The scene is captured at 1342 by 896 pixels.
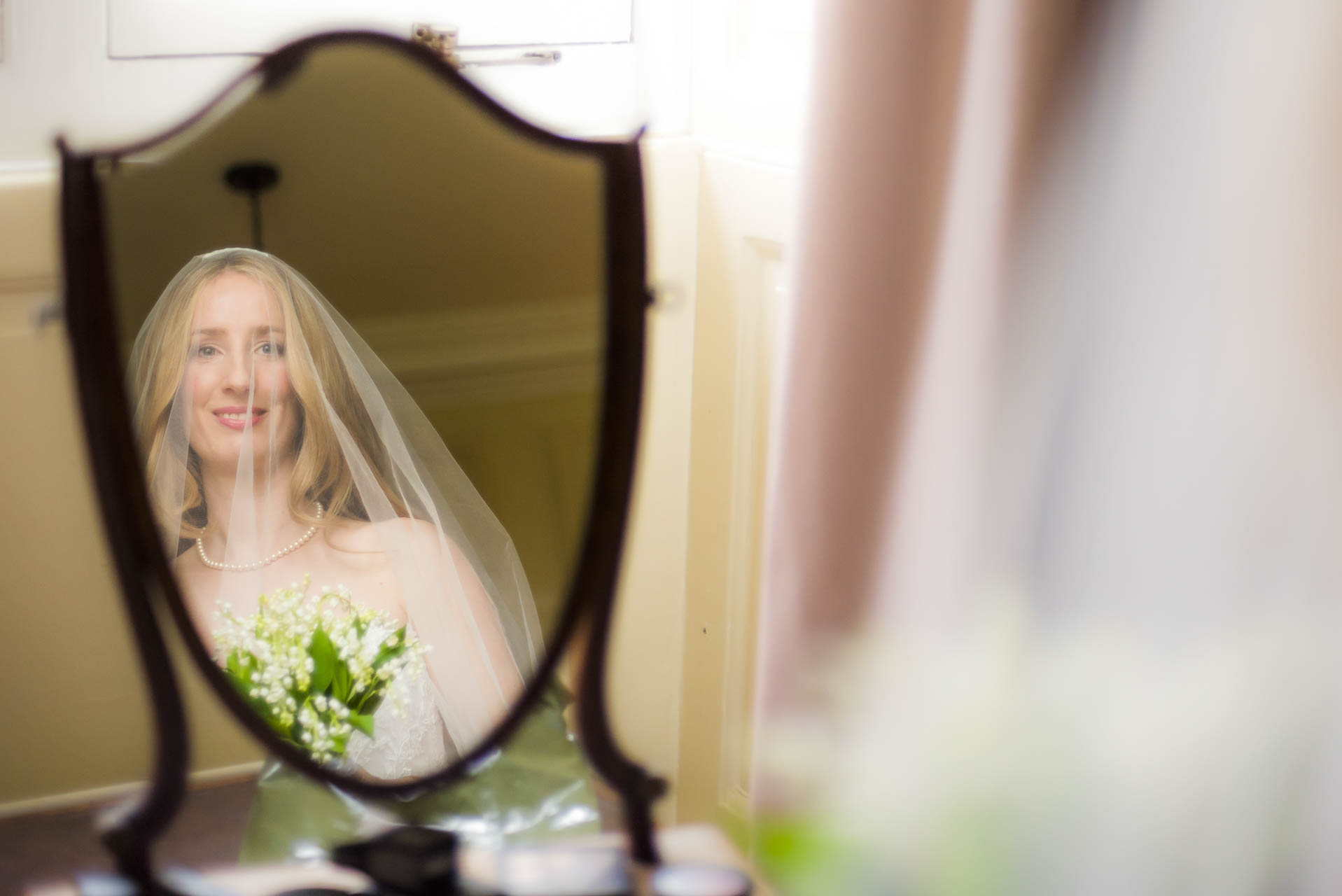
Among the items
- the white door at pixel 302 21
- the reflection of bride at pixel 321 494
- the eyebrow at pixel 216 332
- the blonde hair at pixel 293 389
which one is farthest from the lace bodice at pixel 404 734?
the white door at pixel 302 21

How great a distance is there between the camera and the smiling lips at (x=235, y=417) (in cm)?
77

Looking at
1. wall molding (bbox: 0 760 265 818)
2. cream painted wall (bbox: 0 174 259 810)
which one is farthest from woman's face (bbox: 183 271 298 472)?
wall molding (bbox: 0 760 265 818)

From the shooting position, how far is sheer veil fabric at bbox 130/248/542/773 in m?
0.77

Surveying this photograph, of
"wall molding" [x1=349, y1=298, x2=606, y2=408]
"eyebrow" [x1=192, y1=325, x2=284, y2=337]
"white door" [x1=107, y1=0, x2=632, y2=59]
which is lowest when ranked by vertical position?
"wall molding" [x1=349, y1=298, x2=606, y2=408]

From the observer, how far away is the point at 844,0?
0.72 metres

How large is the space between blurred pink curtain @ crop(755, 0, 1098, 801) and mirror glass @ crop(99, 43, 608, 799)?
218 mm

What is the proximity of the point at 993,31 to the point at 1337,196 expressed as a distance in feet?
0.74

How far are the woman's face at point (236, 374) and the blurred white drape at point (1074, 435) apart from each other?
14.6 inches

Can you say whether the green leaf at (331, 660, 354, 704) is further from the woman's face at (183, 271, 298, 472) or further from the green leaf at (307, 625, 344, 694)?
the woman's face at (183, 271, 298, 472)

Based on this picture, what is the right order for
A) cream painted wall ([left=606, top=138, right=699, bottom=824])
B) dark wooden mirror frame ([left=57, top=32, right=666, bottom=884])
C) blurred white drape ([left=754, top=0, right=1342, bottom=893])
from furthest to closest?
cream painted wall ([left=606, top=138, right=699, bottom=824]), dark wooden mirror frame ([left=57, top=32, right=666, bottom=884]), blurred white drape ([left=754, top=0, right=1342, bottom=893])

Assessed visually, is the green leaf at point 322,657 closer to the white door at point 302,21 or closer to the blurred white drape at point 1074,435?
the blurred white drape at point 1074,435

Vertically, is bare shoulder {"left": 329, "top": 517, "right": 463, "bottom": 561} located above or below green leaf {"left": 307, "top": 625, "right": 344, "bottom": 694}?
above

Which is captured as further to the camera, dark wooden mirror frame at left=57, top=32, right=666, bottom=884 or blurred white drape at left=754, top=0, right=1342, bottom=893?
dark wooden mirror frame at left=57, top=32, right=666, bottom=884

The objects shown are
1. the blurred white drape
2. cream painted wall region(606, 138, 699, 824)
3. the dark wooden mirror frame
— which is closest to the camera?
the blurred white drape
